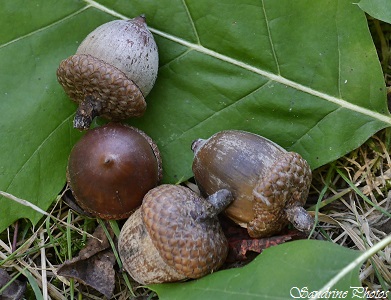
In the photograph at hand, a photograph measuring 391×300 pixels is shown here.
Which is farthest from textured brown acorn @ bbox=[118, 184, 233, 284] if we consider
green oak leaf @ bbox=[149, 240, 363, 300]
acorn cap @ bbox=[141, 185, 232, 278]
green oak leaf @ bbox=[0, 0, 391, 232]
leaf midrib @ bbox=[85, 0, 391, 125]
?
leaf midrib @ bbox=[85, 0, 391, 125]

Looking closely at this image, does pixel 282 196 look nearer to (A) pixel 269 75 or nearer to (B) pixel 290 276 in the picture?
(B) pixel 290 276

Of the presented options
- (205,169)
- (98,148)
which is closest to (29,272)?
(98,148)

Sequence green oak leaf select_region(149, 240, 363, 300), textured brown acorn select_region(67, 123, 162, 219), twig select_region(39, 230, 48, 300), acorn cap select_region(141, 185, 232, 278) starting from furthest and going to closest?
twig select_region(39, 230, 48, 300) < textured brown acorn select_region(67, 123, 162, 219) < acorn cap select_region(141, 185, 232, 278) < green oak leaf select_region(149, 240, 363, 300)

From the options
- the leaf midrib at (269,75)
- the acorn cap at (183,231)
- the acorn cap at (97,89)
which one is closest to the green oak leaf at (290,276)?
the acorn cap at (183,231)

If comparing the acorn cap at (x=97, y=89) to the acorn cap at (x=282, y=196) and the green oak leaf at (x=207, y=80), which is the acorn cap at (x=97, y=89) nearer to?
the green oak leaf at (x=207, y=80)

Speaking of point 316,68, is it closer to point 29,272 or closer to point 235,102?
point 235,102

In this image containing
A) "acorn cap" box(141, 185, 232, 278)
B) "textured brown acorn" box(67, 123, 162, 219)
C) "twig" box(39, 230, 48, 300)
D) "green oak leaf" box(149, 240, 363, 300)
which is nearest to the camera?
"green oak leaf" box(149, 240, 363, 300)

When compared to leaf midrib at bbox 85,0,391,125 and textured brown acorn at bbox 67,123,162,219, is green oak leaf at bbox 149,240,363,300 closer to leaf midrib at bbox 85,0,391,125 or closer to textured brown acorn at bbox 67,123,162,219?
textured brown acorn at bbox 67,123,162,219
